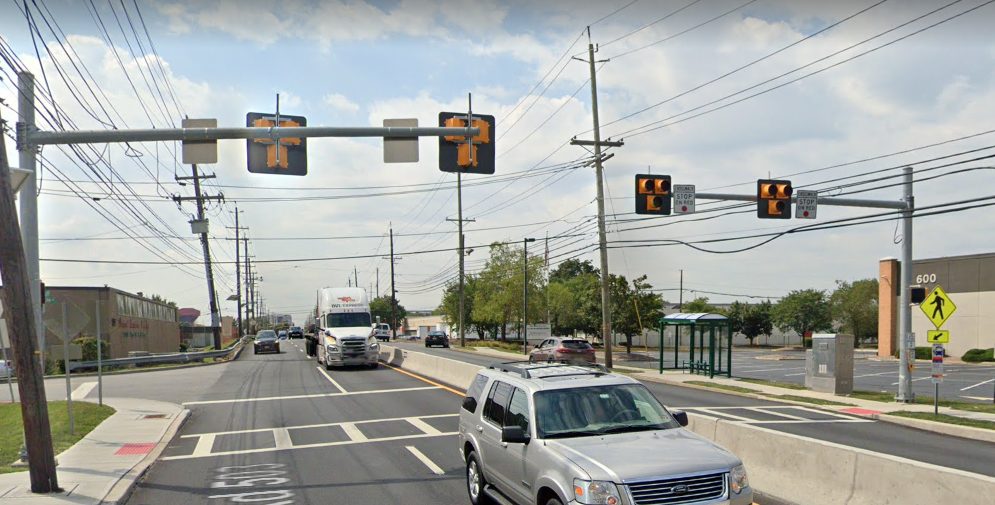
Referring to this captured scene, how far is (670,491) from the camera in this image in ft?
19.2

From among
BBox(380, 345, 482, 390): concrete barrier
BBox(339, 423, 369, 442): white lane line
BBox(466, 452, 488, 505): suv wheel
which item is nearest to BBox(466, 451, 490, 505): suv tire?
BBox(466, 452, 488, 505): suv wheel

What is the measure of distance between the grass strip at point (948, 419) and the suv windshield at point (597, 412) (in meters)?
12.3

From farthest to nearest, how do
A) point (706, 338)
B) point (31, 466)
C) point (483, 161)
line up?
point (706, 338), point (483, 161), point (31, 466)

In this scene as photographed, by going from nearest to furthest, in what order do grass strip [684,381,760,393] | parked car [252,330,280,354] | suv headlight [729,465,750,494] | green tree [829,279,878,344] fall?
suv headlight [729,465,750,494] < grass strip [684,381,760,393] < parked car [252,330,280,354] < green tree [829,279,878,344]

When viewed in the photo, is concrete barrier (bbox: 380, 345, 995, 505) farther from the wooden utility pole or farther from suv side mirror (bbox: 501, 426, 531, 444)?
the wooden utility pole

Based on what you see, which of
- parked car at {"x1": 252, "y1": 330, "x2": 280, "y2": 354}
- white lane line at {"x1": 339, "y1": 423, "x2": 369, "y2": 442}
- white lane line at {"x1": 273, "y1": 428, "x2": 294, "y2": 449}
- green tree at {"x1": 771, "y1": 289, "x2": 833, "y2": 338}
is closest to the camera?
white lane line at {"x1": 273, "y1": 428, "x2": 294, "y2": 449}

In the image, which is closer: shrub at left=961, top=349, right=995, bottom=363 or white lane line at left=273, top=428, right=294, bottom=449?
white lane line at left=273, top=428, right=294, bottom=449

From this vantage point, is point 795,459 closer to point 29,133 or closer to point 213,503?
point 213,503

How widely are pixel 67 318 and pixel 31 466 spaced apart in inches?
215

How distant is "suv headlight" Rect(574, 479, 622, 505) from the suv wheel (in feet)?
8.56

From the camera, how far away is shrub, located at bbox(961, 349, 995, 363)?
44.3m

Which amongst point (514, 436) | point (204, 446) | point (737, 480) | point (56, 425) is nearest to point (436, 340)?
point (56, 425)

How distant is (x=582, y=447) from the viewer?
6.57 meters

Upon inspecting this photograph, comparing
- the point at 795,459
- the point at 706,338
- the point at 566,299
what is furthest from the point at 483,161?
the point at 566,299
